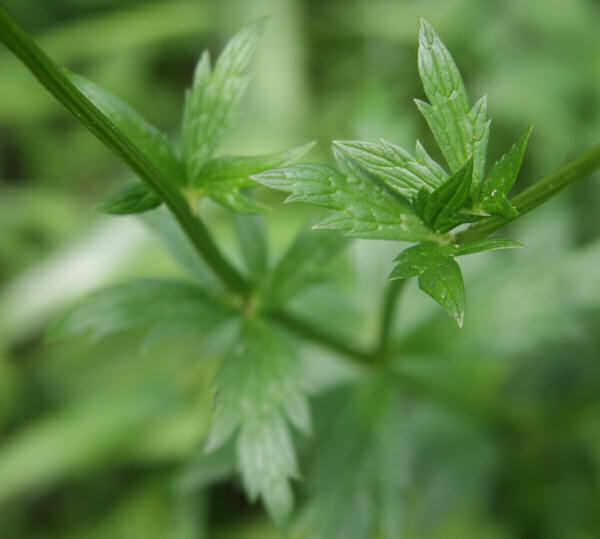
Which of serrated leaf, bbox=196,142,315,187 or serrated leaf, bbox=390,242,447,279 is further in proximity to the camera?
serrated leaf, bbox=196,142,315,187

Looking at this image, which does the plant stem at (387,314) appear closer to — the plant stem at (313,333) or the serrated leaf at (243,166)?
the plant stem at (313,333)

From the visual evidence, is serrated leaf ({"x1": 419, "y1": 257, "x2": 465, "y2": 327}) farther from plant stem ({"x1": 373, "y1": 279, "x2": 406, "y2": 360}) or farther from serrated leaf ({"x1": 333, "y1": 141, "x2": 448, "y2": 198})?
plant stem ({"x1": 373, "y1": 279, "x2": 406, "y2": 360})

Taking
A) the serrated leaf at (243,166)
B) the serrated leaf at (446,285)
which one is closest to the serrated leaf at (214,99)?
the serrated leaf at (243,166)

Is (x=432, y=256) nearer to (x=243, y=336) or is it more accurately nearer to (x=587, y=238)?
(x=243, y=336)

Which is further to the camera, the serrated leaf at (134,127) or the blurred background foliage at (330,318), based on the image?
the blurred background foliage at (330,318)

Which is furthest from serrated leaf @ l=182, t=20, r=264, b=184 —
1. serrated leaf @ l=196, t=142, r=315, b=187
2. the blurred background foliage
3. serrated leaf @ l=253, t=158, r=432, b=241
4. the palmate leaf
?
the blurred background foliage

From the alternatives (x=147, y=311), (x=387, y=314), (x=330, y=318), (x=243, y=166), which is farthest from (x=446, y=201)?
(x=330, y=318)

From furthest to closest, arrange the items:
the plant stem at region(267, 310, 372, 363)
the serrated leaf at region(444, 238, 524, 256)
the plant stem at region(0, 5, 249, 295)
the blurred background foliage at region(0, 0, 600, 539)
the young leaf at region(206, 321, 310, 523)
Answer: the blurred background foliage at region(0, 0, 600, 539) → the plant stem at region(267, 310, 372, 363) → the young leaf at region(206, 321, 310, 523) → the serrated leaf at region(444, 238, 524, 256) → the plant stem at region(0, 5, 249, 295)
